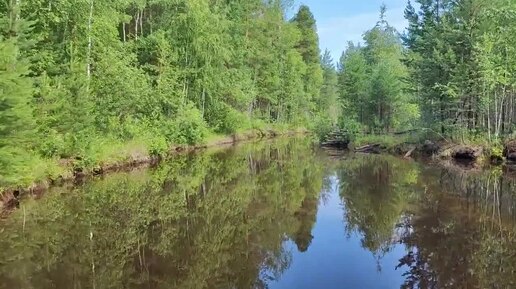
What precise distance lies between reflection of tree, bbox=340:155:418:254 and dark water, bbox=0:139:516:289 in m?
0.06

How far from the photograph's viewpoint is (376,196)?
1684 centimetres

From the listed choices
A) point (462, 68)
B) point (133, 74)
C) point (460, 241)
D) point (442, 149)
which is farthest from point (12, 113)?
point (462, 68)

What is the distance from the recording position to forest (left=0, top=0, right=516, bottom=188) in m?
18.3

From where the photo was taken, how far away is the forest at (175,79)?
719 inches

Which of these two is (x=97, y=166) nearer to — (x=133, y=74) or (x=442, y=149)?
(x=133, y=74)

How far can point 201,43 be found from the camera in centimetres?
3806

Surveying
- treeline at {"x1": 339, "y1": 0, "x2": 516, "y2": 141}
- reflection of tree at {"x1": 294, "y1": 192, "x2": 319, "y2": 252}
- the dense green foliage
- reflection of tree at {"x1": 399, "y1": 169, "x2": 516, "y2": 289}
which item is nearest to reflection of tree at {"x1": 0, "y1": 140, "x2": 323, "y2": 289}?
reflection of tree at {"x1": 294, "y1": 192, "x2": 319, "y2": 252}

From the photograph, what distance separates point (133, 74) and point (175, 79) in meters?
8.48

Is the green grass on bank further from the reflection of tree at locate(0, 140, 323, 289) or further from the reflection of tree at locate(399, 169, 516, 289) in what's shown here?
the reflection of tree at locate(399, 169, 516, 289)

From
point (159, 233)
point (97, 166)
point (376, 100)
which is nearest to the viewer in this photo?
point (159, 233)

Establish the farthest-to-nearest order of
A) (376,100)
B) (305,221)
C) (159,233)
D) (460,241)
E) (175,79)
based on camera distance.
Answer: (376,100) < (175,79) < (305,221) < (159,233) < (460,241)

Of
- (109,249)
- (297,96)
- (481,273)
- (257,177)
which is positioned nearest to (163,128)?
(257,177)

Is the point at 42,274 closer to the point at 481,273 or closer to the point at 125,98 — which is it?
the point at 481,273

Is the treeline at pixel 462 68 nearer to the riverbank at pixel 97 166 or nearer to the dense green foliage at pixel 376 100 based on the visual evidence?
the dense green foliage at pixel 376 100
